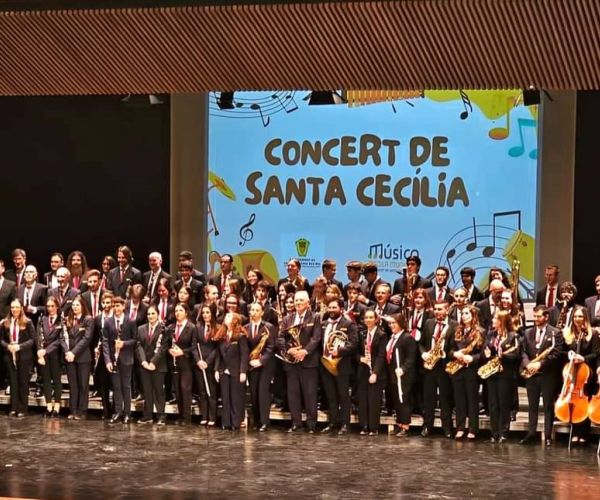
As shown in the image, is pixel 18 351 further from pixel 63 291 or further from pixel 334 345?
pixel 334 345

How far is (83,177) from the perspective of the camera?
13781mm

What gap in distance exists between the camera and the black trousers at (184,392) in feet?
36.4

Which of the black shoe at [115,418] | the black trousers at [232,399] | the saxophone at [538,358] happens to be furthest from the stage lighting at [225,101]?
the saxophone at [538,358]

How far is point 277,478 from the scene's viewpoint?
29.8ft

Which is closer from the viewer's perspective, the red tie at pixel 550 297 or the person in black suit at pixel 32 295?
the red tie at pixel 550 297

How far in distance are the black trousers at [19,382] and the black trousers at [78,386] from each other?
44cm

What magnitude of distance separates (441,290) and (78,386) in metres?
3.62

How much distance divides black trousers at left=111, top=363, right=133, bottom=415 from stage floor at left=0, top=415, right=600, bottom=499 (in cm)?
22

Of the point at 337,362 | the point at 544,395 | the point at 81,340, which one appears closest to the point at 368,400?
the point at 337,362

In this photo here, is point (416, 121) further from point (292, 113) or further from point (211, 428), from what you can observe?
point (211, 428)

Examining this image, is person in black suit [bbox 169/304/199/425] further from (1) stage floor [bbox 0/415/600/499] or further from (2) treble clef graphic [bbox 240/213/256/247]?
(2) treble clef graphic [bbox 240/213/256/247]

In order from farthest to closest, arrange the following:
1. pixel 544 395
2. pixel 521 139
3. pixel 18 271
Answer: pixel 521 139 → pixel 18 271 → pixel 544 395

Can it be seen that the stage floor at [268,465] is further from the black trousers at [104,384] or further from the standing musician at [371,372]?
the black trousers at [104,384]

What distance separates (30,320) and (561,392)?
5058 mm
